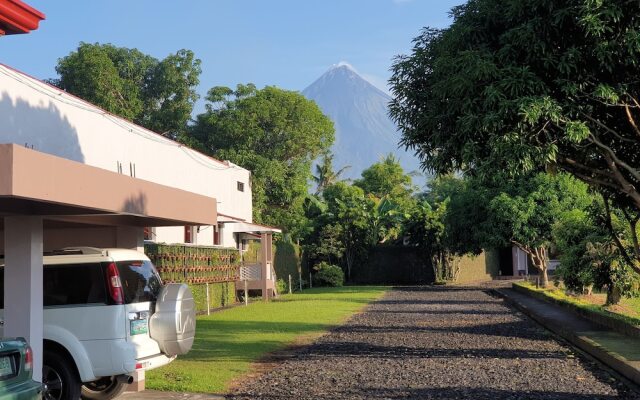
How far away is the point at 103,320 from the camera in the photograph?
8680 millimetres

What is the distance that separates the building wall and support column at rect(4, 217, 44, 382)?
2.73 meters

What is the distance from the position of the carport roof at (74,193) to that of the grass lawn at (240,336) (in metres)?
2.40

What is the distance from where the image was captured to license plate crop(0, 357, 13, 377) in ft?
19.8

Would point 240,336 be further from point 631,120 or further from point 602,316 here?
point 631,120

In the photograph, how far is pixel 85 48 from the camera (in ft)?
165

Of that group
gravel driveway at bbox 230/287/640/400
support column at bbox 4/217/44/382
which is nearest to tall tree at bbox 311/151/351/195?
gravel driveway at bbox 230/287/640/400

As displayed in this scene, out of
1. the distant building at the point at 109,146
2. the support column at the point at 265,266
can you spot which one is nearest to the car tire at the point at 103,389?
the distant building at the point at 109,146

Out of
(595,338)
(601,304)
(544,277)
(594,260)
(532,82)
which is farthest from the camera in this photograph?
(544,277)

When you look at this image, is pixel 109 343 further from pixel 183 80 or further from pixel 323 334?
pixel 183 80

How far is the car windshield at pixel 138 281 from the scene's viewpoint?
8.90m

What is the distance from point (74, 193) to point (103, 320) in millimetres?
1840

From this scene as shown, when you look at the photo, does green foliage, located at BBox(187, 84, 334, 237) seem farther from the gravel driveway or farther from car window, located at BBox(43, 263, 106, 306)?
car window, located at BBox(43, 263, 106, 306)

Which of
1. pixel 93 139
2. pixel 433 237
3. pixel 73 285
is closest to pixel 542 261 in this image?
pixel 433 237

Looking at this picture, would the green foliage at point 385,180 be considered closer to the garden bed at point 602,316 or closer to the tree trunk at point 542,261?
the tree trunk at point 542,261
